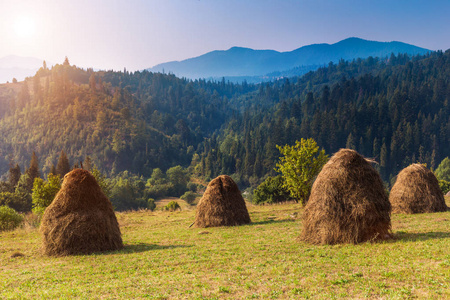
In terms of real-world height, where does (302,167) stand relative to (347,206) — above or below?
above

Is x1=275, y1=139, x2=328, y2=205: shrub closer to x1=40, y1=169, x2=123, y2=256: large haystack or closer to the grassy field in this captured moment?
the grassy field

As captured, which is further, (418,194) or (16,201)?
(16,201)

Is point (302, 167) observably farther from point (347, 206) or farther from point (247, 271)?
point (247, 271)

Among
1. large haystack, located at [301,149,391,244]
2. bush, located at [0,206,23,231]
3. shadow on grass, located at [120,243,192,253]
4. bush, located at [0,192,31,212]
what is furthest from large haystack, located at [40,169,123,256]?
bush, located at [0,192,31,212]

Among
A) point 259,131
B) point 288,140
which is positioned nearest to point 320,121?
point 288,140

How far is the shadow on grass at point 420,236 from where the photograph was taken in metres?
14.8

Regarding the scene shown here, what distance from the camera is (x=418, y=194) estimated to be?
1019 inches

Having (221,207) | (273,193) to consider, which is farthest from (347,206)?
(273,193)

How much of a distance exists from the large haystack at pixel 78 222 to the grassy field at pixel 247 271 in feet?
2.84

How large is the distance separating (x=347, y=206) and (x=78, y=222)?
13.7 meters

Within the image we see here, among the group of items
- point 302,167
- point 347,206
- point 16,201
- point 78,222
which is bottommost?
point 16,201

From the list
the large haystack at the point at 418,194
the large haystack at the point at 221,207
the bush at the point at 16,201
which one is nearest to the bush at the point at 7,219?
the large haystack at the point at 221,207

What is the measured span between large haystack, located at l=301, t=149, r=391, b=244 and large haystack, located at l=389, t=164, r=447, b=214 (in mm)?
11695

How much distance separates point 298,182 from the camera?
115 feet
